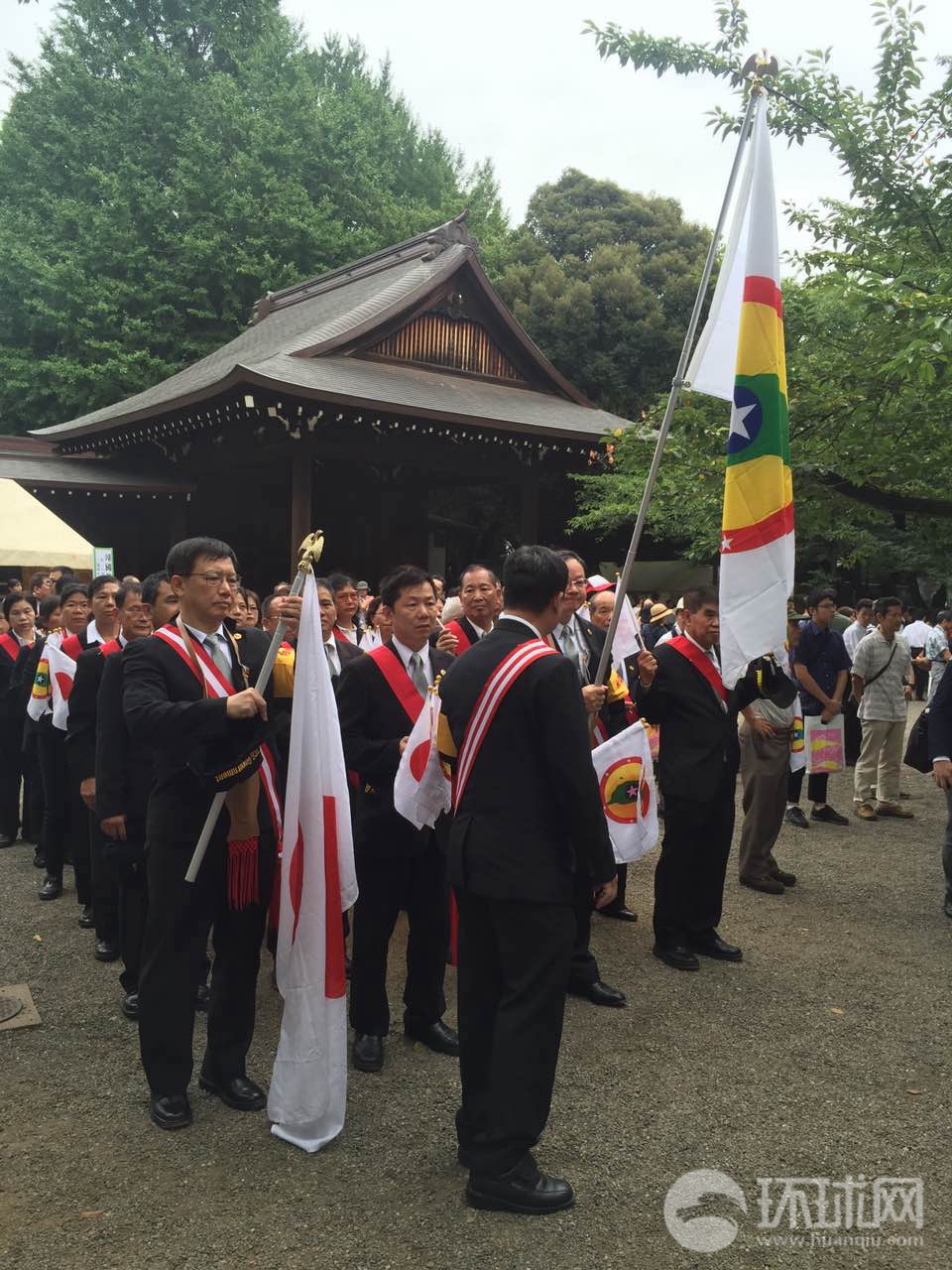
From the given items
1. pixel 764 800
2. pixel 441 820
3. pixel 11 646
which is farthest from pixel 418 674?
pixel 11 646

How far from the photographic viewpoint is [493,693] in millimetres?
2900

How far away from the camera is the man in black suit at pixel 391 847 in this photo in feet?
12.5

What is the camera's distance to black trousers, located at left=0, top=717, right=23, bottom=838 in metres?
7.18

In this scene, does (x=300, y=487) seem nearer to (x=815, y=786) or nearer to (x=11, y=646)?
(x=11, y=646)

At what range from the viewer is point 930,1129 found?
10.9 ft

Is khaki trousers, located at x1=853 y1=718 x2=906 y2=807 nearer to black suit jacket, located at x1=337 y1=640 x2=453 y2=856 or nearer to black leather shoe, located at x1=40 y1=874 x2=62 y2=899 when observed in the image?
black suit jacket, located at x1=337 y1=640 x2=453 y2=856

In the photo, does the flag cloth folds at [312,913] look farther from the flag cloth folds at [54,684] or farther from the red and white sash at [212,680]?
the flag cloth folds at [54,684]

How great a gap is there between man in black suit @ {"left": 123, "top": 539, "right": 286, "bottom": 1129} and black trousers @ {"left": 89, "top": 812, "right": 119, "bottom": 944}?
4.93ft

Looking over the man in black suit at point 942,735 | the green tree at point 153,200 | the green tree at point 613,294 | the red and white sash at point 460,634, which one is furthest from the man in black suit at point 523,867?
the green tree at point 153,200

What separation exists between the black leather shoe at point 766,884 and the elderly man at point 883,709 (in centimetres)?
253

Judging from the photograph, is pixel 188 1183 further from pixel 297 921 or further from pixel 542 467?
pixel 542 467

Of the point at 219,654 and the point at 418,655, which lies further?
the point at 418,655

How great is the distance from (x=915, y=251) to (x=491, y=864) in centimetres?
599

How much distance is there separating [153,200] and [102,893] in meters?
23.6
